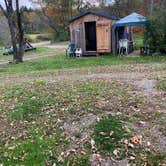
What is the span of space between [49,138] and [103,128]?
0.76m

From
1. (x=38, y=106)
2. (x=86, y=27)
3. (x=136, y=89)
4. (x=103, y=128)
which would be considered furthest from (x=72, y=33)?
(x=103, y=128)

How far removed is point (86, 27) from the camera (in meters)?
17.5

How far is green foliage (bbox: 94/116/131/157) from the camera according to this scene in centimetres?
374

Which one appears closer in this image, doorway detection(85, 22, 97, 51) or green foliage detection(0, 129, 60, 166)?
green foliage detection(0, 129, 60, 166)

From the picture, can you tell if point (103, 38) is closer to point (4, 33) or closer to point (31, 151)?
point (31, 151)

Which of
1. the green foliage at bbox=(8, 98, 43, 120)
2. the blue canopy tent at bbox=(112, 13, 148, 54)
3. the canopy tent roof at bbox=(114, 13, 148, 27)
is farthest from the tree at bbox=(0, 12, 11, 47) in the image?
the green foliage at bbox=(8, 98, 43, 120)

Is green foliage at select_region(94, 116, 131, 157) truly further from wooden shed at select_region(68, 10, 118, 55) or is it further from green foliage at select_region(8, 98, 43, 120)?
wooden shed at select_region(68, 10, 118, 55)

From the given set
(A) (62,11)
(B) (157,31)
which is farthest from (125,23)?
(A) (62,11)

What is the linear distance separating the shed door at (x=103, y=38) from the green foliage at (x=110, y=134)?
12.2 m

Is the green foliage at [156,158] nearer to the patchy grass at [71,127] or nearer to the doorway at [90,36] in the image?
the patchy grass at [71,127]

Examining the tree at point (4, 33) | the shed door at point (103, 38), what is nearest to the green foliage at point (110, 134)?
the shed door at point (103, 38)

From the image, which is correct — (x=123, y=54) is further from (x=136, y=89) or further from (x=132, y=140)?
(x=132, y=140)

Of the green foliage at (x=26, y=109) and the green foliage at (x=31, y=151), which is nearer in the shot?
the green foliage at (x=31, y=151)

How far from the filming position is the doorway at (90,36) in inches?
690
